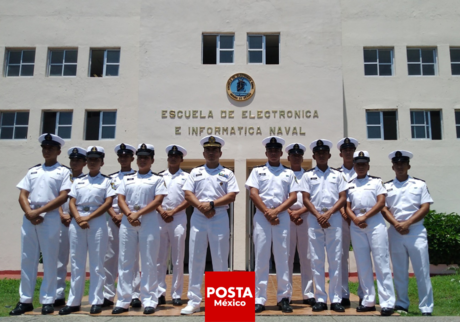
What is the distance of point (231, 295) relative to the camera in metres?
2.93

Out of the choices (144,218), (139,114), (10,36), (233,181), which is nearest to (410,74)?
(139,114)

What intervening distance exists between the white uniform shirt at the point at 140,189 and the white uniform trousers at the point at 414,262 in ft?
10.4

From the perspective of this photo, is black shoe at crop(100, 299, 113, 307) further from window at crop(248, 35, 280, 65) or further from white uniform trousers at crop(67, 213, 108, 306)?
window at crop(248, 35, 280, 65)

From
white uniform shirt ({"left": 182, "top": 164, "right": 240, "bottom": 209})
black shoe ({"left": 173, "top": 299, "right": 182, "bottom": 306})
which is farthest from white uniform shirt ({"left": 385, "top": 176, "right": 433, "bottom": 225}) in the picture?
black shoe ({"left": 173, "top": 299, "right": 182, "bottom": 306})

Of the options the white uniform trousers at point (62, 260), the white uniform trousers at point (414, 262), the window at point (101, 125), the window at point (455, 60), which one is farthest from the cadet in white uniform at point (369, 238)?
the window at point (455, 60)

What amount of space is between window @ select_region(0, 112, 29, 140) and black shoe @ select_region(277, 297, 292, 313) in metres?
9.30

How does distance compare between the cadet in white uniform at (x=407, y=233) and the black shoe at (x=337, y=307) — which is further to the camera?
the cadet in white uniform at (x=407, y=233)

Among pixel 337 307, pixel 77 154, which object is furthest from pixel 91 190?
pixel 337 307

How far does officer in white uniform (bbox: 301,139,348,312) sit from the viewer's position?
5.13 metres

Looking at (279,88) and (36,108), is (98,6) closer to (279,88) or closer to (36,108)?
(36,108)

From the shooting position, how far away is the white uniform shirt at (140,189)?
5324 millimetres

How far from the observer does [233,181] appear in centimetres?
539

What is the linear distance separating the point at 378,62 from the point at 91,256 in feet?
31.3

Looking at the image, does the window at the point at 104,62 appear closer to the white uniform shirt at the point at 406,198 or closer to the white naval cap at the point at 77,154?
the white naval cap at the point at 77,154
